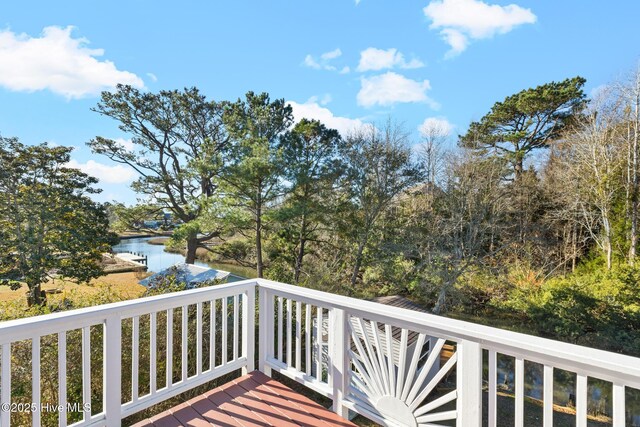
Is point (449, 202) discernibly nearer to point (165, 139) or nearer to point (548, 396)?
point (548, 396)

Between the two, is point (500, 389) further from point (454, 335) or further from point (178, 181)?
point (178, 181)

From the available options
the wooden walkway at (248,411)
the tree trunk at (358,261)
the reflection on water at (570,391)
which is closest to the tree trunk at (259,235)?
the tree trunk at (358,261)

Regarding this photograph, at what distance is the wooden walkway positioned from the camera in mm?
1896

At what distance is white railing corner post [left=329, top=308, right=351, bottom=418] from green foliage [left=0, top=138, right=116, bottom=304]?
10.9 m

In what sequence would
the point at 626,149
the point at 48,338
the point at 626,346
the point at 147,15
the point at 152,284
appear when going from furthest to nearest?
the point at 626,149, the point at 626,346, the point at 147,15, the point at 152,284, the point at 48,338

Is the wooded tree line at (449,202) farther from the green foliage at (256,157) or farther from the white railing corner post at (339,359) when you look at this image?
the white railing corner post at (339,359)

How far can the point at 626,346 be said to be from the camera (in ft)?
20.1

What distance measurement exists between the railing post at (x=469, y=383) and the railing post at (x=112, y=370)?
1816mm

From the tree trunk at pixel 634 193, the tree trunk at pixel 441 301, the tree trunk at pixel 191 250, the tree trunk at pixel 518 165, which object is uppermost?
the tree trunk at pixel 518 165

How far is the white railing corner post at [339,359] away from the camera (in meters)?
1.97

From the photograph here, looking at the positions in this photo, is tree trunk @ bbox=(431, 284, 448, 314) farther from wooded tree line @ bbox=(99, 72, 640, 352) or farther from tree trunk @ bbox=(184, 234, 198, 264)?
tree trunk @ bbox=(184, 234, 198, 264)

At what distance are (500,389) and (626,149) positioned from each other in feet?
25.0

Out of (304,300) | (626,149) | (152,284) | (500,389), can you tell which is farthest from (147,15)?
(626,149)

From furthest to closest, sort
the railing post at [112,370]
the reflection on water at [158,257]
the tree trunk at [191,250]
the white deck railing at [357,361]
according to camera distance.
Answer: the reflection on water at [158,257] → the tree trunk at [191,250] → the railing post at [112,370] → the white deck railing at [357,361]
